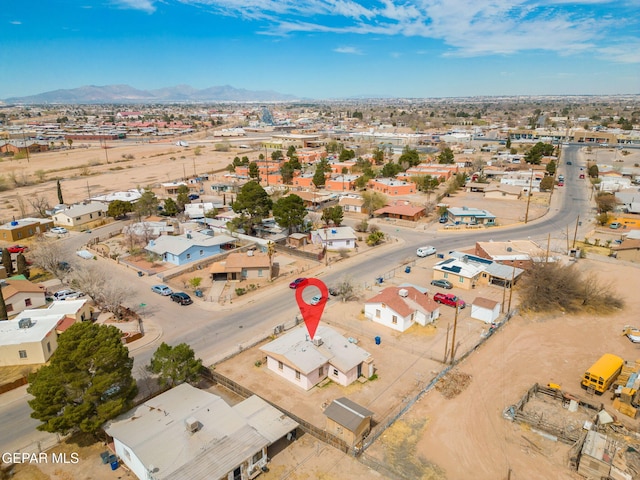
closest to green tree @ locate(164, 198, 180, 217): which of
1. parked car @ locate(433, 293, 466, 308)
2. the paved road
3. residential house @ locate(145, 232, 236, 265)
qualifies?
the paved road

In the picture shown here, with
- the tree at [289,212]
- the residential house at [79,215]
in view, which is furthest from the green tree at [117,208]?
the tree at [289,212]

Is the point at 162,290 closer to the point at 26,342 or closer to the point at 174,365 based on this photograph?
the point at 26,342

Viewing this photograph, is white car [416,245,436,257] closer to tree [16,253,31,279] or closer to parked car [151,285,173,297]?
parked car [151,285,173,297]

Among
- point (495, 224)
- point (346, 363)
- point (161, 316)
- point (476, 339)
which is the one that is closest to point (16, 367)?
point (161, 316)

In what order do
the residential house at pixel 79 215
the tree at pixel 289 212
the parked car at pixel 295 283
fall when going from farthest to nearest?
1. the residential house at pixel 79 215
2. the tree at pixel 289 212
3. the parked car at pixel 295 283

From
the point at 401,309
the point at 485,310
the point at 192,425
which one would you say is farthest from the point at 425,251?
the point at 192,425

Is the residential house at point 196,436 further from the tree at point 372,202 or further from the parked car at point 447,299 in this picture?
the tree at point 372,202
